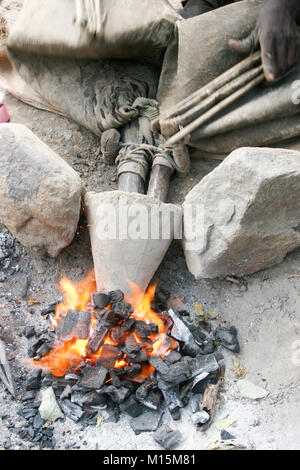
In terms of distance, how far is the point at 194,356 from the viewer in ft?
7.86

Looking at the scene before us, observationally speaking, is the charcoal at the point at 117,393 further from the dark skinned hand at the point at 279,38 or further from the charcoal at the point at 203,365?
the dark skinned hand at the point at 279,38

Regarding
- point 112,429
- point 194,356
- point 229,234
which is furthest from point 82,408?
point 229,234

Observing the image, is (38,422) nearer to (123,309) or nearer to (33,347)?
(33,347)

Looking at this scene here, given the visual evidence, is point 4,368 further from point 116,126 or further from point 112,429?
point 116,126

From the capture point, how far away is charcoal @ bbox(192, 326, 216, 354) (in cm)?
242

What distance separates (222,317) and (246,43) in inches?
62.8

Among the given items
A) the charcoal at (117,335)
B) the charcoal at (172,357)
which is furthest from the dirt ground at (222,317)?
the charcoal at (117,335)

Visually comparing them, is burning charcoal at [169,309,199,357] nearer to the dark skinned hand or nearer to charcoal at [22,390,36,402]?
charcoal at [22,390,36,402]

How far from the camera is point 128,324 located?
7.73ft

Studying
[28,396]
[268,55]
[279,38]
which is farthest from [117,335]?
[279,38]

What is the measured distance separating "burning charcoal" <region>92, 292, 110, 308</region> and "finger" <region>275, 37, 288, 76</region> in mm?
1588

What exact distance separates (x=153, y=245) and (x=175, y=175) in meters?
0.83

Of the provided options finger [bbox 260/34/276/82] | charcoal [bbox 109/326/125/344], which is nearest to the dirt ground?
charcoal [bbox 109/326/125/344]

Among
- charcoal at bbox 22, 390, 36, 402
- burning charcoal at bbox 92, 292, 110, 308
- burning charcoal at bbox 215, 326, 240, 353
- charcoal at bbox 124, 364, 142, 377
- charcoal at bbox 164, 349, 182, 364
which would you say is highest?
burning charcoal at bbox 92, 292, 110, 308
